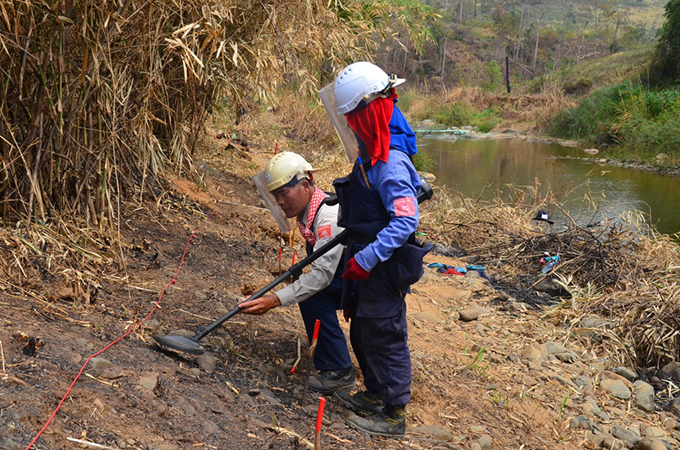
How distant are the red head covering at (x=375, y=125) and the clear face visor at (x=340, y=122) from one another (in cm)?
23

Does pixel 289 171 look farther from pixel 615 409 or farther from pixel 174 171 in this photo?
pixel 174 171

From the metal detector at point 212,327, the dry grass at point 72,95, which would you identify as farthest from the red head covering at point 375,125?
the dry grass at point 72,95

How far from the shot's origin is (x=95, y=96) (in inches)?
138

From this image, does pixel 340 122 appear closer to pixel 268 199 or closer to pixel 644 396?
pixel 268 199

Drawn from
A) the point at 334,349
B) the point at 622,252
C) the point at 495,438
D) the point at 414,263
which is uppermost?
the point at 414,263

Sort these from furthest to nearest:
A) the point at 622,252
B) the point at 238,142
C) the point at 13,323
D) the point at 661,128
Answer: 1. the point at 661,128
2. the point at 238,142
3. the point at 622,252
4. the point at 13,323

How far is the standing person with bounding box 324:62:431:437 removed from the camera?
2564 millimetres

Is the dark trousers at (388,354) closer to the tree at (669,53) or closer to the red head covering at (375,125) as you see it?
the red head covering at (375,125)

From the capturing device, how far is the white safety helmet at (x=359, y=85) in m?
2.60

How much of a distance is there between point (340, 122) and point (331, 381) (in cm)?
116

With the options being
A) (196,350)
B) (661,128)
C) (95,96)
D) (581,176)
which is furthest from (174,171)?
(661,128)

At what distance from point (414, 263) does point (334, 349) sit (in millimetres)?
650

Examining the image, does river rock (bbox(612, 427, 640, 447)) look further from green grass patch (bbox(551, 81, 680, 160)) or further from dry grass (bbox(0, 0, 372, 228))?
green grass patch (bbox(551, 81, 680, 160))

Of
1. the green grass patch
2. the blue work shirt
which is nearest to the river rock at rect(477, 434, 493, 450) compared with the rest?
the blue work shirt
